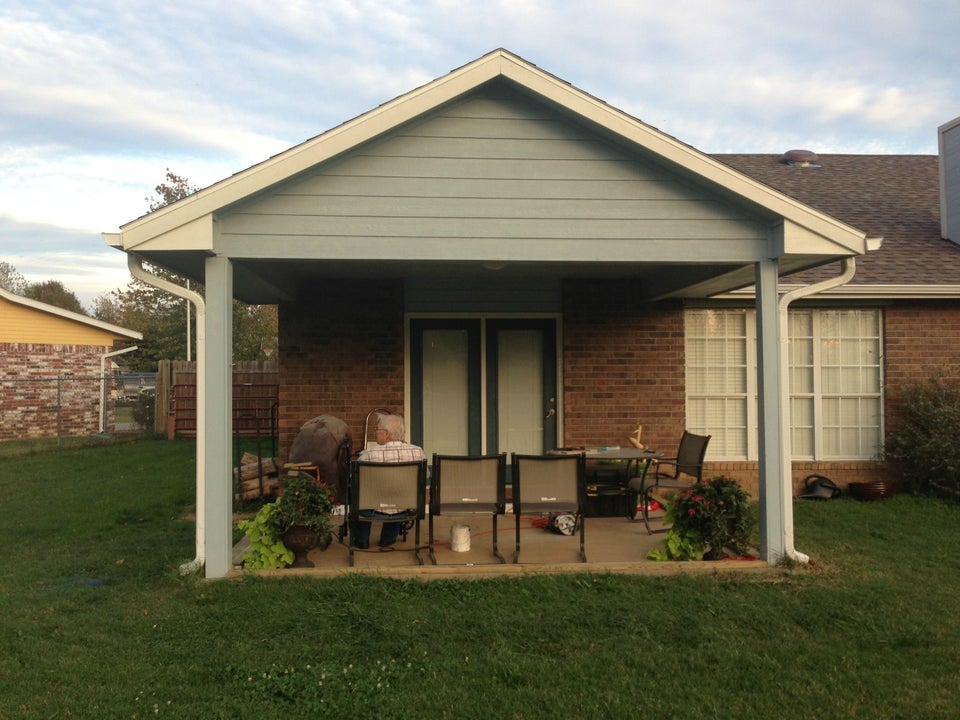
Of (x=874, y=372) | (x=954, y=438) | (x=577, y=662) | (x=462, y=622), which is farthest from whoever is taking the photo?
(x=874, y=372)

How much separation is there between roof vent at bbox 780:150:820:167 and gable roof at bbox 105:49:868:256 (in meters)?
9.06

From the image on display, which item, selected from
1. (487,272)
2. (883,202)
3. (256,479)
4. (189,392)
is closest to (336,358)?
(256,479)

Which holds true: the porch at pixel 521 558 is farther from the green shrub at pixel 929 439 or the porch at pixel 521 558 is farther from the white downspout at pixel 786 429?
the green shrub at pixel 929 439

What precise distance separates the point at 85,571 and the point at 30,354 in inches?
688

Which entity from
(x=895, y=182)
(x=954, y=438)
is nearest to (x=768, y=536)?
(x=954, y=438)

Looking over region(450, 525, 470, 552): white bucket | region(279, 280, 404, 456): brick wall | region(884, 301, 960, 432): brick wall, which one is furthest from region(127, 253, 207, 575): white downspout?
region(884, 301, 960, 432): brick wall

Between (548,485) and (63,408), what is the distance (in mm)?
18700

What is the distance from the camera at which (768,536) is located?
6434mm

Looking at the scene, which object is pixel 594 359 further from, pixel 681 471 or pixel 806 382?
pixel 806 382

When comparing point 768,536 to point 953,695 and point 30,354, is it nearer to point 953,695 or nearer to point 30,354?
point 953,695

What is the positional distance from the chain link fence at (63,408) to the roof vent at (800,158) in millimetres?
15761

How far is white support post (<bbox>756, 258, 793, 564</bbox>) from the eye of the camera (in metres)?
6.43

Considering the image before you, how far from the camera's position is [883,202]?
12.7 metres

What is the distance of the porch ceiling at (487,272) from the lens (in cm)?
661
